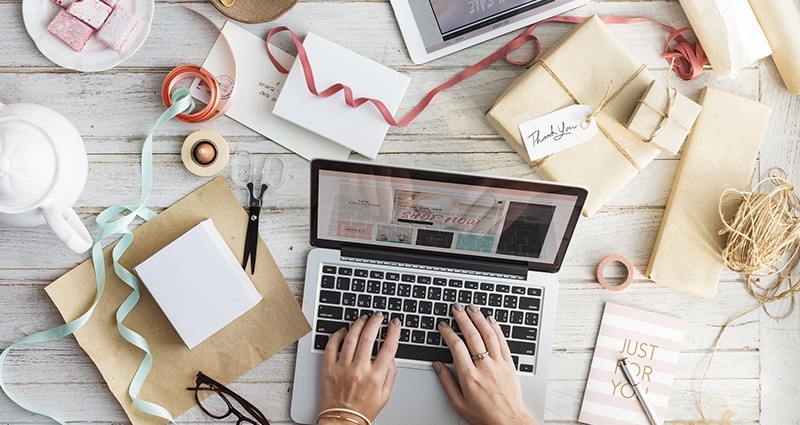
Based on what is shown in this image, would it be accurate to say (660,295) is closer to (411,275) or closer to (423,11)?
(411,275)

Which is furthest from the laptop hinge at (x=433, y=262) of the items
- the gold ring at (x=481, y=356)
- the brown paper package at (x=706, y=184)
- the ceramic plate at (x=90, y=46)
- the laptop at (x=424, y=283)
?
the ceramic plate at (x=90, y=46)

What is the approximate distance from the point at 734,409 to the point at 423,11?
0.77 meters

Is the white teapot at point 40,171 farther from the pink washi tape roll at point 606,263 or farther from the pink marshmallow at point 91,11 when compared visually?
the pink washi tape roll at point 606,263

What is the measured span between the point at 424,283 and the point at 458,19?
394 mm

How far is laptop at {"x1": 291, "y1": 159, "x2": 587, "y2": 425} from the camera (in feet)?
2.85

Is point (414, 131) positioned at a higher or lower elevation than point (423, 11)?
lower

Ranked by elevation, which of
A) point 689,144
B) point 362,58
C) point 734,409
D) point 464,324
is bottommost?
point 734,409

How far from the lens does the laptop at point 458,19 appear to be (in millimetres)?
929

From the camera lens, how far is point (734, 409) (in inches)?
38.2

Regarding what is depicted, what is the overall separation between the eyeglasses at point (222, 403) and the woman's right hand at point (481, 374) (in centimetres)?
28

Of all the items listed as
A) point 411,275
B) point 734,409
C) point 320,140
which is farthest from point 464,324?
point 734,409

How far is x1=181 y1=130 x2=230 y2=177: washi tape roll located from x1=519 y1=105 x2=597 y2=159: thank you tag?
0.44 m

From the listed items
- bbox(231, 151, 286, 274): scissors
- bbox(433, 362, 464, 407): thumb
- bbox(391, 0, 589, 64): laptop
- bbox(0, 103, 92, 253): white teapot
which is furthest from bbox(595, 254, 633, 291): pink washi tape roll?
bbox(0, 103, 92, 253): white teapot

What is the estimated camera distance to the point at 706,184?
3.09 ft
